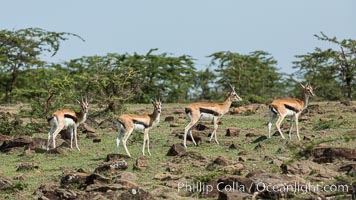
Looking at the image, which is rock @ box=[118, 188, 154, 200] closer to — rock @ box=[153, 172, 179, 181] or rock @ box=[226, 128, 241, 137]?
rock @ box=[153, 172, 179, 181]

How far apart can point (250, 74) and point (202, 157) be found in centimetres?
2267

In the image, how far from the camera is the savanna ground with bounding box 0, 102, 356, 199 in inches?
474

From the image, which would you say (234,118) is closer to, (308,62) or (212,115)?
(212,115)

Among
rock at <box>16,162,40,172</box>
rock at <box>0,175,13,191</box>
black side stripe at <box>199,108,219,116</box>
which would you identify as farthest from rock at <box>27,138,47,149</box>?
rock at <box>0,175,13,191</box>

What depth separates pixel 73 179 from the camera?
12375mm

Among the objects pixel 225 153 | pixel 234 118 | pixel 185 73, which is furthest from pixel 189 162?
pixel 185 73

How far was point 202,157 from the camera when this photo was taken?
1445cm

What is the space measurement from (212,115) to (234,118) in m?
4.52

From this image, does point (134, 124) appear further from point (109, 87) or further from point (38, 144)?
point (109, 87)

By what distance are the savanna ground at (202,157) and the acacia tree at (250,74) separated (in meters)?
12.2

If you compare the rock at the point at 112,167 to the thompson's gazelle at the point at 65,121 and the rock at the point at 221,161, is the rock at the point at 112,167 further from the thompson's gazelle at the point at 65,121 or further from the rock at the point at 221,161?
the thompson's gazelle at the point at 65,121

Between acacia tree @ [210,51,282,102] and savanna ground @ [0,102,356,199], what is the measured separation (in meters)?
12.2

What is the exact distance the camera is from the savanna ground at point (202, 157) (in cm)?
1203

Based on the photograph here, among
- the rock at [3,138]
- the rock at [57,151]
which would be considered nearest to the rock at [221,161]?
the rock at [57,151]
